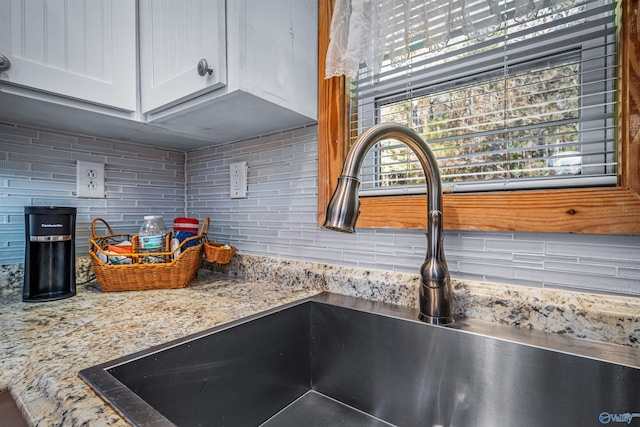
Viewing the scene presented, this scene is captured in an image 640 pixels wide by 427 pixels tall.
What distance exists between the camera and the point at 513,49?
2.40 feet

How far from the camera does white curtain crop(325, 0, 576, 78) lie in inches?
25.2

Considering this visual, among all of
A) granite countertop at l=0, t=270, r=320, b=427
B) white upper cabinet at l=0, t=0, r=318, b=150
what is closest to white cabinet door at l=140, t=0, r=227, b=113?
white upper cabinet at l=0, t=0, r=318, b=150

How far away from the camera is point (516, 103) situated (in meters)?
0.72

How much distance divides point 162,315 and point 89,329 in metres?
0.14

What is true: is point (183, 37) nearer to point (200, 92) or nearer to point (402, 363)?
point (200, 92)

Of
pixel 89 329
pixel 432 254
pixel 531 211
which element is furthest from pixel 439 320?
pixel 89 329

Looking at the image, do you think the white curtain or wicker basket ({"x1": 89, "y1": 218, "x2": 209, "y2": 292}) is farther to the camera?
wicker basket ({"x1": 89, "y1": 218, "x2": 209, "y2": 292})

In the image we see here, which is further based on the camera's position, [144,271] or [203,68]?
[144,271]

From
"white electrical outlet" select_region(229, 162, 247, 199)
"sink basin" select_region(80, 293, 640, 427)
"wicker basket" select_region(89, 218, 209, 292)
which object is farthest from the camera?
"white electrical outlet" select_region(229, 162, 247, 199)

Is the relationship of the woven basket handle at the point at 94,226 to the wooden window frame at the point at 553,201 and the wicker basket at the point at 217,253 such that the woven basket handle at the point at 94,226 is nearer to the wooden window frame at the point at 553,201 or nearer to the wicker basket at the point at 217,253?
the wicker basket at the point at 217,253

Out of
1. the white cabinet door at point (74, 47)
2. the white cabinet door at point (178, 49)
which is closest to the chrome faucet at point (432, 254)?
the white cabinet door at point (178, 49)

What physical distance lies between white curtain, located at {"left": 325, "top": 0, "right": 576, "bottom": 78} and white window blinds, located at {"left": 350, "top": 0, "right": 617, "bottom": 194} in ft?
0.08

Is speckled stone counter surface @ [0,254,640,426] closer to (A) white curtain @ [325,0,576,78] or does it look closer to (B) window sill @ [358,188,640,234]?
(B) window sill @ [358,188,640,234]

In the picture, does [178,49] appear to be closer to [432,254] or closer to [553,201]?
[432,254]
